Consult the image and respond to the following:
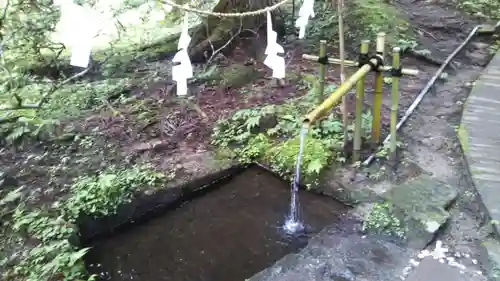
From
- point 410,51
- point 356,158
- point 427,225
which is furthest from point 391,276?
point 410,51

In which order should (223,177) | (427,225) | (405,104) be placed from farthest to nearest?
1. (405,104)
2. (223,177)
3. (427,225)

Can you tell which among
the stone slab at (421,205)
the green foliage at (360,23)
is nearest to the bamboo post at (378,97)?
the stone slab at (421,205)

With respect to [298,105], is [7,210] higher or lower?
lower

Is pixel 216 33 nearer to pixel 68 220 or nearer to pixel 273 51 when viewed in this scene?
pixel 273 51

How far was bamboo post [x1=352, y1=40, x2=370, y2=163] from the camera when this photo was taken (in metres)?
5.04

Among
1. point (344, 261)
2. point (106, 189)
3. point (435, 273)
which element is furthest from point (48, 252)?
point (435, 273)

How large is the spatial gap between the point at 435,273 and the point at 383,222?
28.6 inches

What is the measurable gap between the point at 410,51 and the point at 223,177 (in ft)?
13.1

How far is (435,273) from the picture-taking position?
12.8 feet

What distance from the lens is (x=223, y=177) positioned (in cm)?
577

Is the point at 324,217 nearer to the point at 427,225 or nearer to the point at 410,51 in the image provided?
the point at 427,225

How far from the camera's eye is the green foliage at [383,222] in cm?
441

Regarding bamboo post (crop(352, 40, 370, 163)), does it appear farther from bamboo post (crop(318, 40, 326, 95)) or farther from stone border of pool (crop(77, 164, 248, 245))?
stone border of pool (crop(77, 164, 248, 245))

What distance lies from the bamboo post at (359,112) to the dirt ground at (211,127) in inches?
23.2
